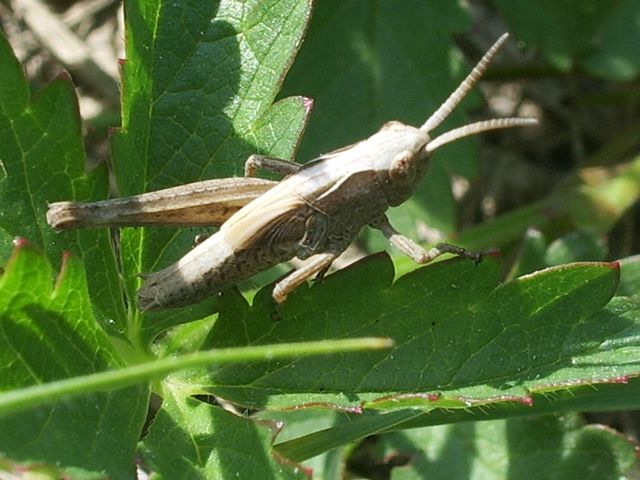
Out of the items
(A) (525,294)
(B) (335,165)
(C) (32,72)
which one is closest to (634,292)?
(A) (525,294)

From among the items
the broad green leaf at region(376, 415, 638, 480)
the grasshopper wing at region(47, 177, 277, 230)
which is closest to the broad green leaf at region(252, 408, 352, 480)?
the broad green leaf at region(376, 415, 638, 480)

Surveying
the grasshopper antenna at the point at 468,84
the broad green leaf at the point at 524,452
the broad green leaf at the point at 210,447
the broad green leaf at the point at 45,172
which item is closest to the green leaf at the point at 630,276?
the broad green leaf at the point at 524,452

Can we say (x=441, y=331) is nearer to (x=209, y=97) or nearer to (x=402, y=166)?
(x=402, y=166)

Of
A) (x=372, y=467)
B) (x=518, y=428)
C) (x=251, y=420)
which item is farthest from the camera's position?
(x=372, y=467)

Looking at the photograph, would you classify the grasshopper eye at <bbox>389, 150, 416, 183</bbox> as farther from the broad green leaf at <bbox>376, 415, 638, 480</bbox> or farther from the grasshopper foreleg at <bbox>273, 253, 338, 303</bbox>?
the broad green leaf at <bbox>376, 415, 638, 480</bbox>

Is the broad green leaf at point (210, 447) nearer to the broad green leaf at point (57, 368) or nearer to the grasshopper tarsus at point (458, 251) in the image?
the broad green leaf at point (57, 368)

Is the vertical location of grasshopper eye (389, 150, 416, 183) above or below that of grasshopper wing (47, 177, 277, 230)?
below

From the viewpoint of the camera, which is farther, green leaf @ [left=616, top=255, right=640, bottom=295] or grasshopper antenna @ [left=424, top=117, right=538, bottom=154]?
green leaf @ [left=616, top=255, right=640, bottom=295]

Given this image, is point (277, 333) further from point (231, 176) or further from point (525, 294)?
point (525, 294)
